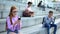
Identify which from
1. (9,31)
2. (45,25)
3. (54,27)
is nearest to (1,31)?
(9,31)

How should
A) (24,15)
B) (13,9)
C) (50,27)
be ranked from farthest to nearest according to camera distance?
(24,15), (50,27), (13,9)

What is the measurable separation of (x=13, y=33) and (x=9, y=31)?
0.47ft

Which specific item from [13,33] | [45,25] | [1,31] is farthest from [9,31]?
[45,25]

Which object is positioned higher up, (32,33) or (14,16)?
(14,16)

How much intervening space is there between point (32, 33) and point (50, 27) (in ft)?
7.72

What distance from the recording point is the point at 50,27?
9.32 m

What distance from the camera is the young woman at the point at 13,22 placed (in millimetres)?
5578

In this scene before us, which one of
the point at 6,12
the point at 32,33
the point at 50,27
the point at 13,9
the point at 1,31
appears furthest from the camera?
the point at 50,27

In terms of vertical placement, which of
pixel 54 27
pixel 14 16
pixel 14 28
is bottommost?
pixel 54 27

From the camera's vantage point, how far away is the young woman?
5.58 m

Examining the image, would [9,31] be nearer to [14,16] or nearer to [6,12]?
[14,16]

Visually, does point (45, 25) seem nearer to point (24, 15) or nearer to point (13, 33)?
point (24, 15)

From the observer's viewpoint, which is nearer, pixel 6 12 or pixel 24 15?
pixel 6 12

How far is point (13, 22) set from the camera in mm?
A: 5719
